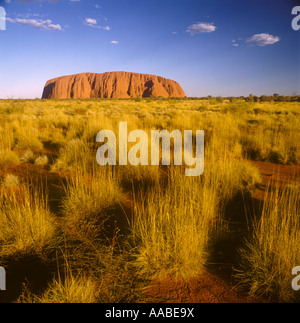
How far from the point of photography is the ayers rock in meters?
102

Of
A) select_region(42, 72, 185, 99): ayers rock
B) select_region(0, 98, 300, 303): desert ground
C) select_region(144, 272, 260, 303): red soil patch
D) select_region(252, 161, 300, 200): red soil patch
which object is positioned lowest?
select_region(144, 272, 260, 303): red soil patch

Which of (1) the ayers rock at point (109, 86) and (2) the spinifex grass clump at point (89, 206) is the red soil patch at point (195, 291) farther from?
(1) the ayers rock at point (109, 86)

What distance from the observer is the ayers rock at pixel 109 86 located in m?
102

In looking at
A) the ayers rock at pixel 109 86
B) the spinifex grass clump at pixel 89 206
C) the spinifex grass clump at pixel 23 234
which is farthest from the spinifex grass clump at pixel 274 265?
the ayers rock at pixel 109 86

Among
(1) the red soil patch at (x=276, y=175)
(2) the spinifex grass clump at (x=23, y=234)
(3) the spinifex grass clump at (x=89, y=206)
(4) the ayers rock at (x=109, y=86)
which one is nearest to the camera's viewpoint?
(2) the spinifex grass clump at (x=23, y=234)

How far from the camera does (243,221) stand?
276 cm

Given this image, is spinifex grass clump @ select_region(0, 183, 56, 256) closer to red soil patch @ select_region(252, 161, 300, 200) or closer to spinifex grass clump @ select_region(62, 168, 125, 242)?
spinifex grass clump @ select_region(62, 168, 125, 242)

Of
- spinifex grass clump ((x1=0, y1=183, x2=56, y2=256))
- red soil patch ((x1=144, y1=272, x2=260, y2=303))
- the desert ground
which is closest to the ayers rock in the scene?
the desert ground

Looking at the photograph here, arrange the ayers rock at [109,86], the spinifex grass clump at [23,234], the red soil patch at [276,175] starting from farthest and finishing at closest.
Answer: the ayers rock at [109,86] → the red soil patch at [276,175] → the spinifex grass clump at [23,234]

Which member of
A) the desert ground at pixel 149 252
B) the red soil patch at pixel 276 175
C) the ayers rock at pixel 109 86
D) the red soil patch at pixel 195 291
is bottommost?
the red soil patch at pixel 195 291

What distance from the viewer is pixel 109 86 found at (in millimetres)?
105250
